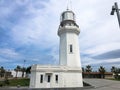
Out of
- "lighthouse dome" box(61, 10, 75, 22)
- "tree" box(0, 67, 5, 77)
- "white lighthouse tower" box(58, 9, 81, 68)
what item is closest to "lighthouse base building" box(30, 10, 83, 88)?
"white lighthouse tower" box(58, 9, 81, 68)

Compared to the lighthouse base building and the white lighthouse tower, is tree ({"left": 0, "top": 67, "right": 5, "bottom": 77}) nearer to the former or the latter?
the lighthouse base building

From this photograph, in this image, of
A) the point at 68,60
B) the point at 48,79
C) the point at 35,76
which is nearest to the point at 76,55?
the point at 68,60

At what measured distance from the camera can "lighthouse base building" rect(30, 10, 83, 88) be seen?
786 inches

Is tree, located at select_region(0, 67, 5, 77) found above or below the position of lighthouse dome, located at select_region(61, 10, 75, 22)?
below

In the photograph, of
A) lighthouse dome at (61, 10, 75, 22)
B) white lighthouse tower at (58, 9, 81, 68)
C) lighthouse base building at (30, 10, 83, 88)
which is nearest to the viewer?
lighthouse base building at (30, 10, 83, 88)

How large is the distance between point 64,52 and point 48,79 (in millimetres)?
Answer: 5646

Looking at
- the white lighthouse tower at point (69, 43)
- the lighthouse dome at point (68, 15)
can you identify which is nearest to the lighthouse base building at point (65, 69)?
the white lighthouse tower at point (69, 43)

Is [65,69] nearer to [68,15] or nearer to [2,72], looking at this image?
A: [68,15]

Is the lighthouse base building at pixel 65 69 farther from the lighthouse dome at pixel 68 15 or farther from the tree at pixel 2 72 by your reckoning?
the tree at pixel 2 72

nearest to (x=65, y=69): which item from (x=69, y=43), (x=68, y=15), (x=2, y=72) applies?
(x=69, y=43)

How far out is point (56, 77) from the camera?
20422 millimetres

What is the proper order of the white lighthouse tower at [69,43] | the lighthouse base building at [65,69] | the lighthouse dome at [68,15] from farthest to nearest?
the lighthouse dome at [68,15], the white lighthouse tower at [69,43], the lighthouse base building at [65,69]

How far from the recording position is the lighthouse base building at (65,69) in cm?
1995

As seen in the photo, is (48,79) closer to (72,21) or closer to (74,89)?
(74,89)
